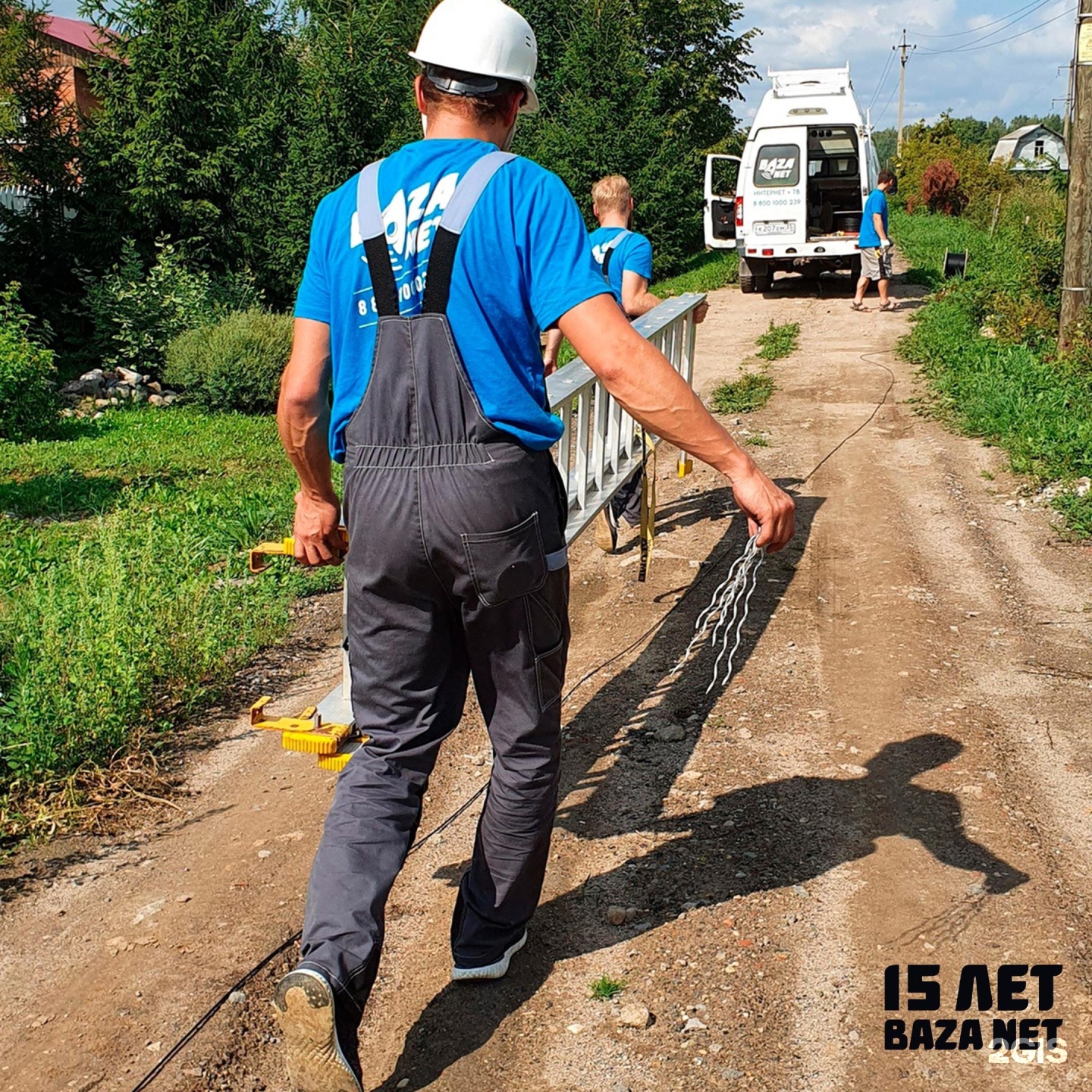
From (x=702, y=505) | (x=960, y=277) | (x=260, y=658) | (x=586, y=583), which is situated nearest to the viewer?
(x=260, y=658)

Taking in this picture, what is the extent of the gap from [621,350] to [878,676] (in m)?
3.03

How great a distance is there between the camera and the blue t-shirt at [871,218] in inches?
631

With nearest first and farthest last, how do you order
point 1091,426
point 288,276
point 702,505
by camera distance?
point 702,505
point 1091,426
point 288,276

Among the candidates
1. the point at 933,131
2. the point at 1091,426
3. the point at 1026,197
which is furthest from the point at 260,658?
the point at 933,131

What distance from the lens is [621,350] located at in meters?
2.51

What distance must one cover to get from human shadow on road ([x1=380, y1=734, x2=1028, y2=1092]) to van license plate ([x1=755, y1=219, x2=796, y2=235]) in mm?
14301

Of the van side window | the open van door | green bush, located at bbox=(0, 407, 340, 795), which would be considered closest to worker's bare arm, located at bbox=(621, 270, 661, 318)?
green bush, located at bbox=(0, 407, 340, 795)

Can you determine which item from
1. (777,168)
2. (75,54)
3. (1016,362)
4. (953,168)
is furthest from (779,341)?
(953,168)

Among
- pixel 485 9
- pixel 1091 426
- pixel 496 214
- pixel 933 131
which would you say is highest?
pixel 933 131

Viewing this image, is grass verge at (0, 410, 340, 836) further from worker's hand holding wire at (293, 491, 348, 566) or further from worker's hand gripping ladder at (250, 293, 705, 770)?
worker's hand holding wire at (293, 491, 348, 566)

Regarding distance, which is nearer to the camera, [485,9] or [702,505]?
[485,9]

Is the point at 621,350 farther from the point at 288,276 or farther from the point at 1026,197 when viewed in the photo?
the point at 1026,197

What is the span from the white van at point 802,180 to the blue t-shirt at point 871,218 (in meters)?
0.93

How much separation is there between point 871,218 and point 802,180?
173 centimetres
